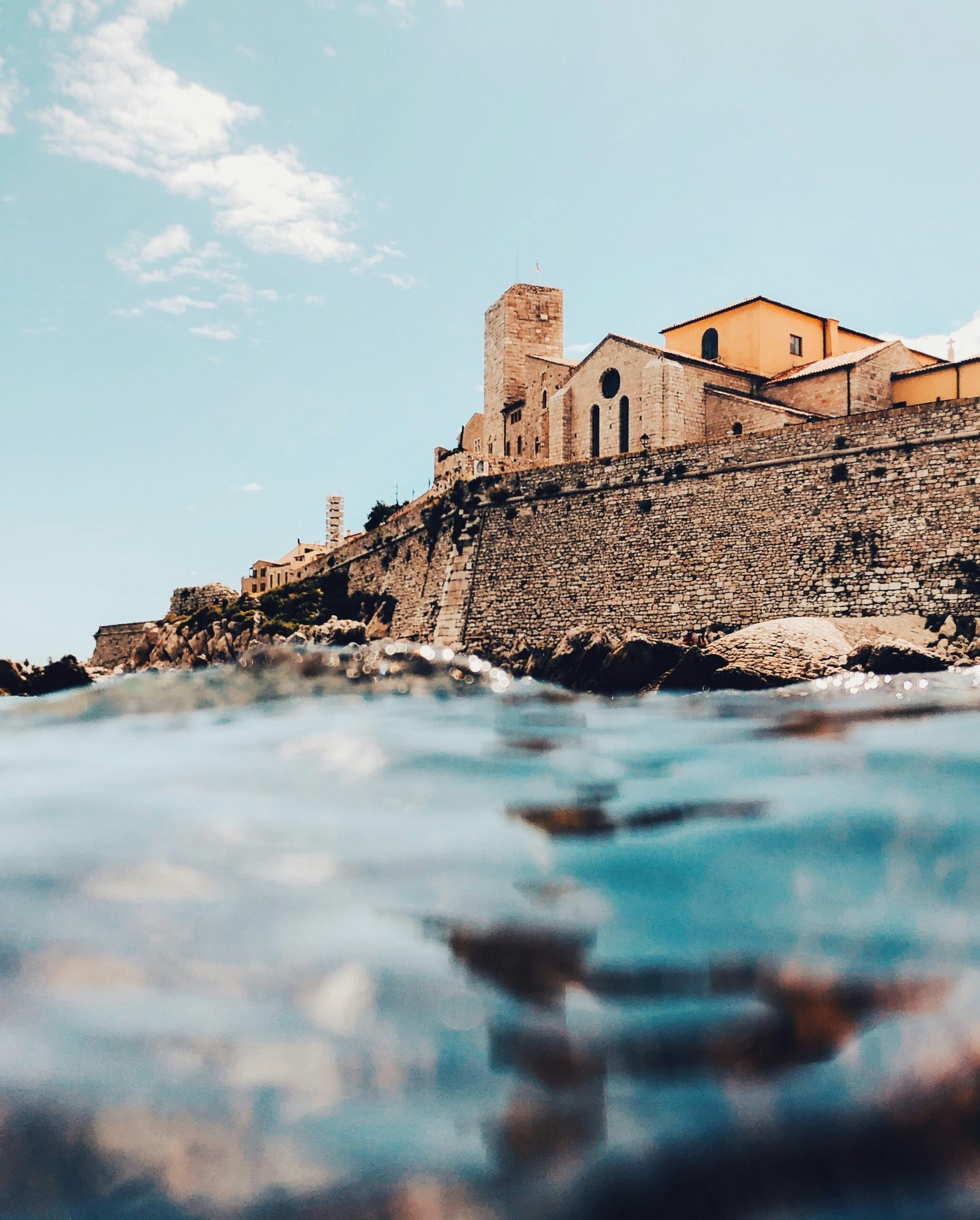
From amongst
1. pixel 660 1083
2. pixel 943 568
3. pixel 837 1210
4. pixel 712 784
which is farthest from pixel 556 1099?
pixel 943 568

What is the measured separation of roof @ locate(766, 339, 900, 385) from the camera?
27.5 m

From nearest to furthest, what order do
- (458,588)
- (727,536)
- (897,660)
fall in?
(897,660)
(727,536)
(458,588)

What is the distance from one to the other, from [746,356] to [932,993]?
30.8 metres

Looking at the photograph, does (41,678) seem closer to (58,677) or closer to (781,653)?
(58,677)

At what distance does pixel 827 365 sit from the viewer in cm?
2866

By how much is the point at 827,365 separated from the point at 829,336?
6142 millimetres

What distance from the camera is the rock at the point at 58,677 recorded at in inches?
1254

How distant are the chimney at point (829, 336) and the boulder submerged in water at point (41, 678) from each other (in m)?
30.3

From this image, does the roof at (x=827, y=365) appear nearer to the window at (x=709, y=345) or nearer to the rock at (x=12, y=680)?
the window at (x=709, y=345)

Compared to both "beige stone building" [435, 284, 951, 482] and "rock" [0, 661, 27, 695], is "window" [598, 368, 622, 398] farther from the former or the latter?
"rock" [0, 661, 27, 695]

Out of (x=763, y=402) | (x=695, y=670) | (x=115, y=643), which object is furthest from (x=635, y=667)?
(x=115, y=643)

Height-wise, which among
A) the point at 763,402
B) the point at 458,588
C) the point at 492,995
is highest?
the point at 763,402

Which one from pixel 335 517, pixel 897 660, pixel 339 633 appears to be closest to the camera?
pixel 897 660

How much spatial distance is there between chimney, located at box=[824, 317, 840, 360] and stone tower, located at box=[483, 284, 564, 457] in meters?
10.9
